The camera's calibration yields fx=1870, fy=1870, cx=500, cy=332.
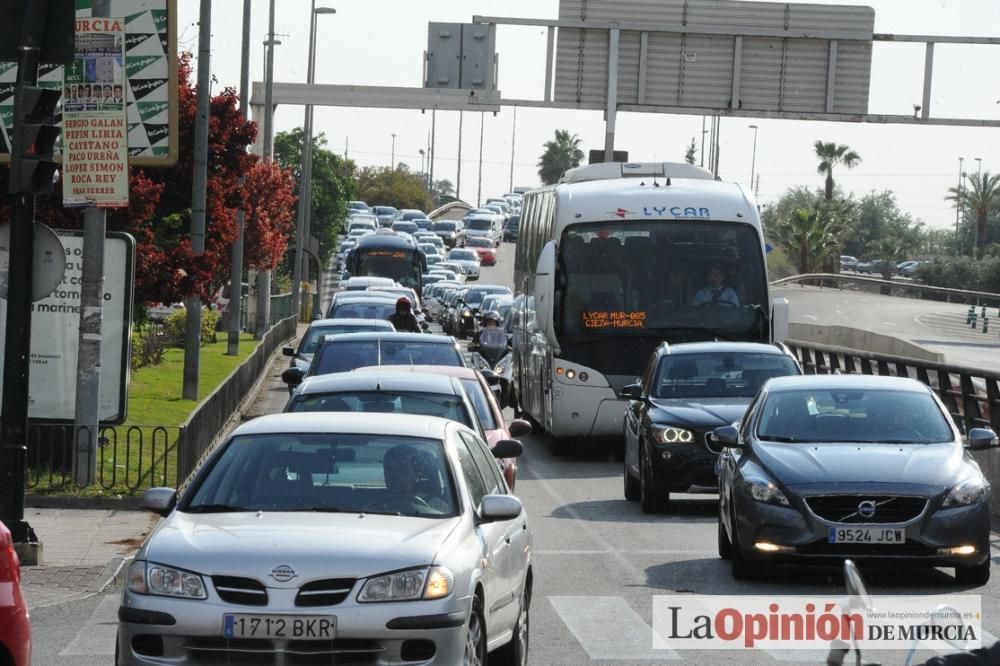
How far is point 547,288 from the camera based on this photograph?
25078 mm

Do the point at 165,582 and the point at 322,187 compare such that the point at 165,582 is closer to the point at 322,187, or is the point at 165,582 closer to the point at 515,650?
the point at 515,650

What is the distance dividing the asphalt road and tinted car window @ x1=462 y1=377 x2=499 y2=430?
1.10m

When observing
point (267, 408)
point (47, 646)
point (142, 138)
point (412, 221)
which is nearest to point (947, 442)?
point (47, 646)

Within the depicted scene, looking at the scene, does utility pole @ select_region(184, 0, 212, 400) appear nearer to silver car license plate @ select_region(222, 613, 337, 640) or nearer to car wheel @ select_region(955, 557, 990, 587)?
car wheel @ select_region(955, 557, 990, 587)

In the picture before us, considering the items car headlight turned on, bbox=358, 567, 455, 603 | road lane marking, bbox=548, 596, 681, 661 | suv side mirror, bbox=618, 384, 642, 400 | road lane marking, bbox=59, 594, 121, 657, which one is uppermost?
car headlight turned on, bbox=358, 567, 455, 603

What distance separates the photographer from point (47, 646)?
10672 millimetres

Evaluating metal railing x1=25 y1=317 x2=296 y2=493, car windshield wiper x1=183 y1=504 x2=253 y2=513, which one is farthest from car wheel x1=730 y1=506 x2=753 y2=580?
metal railing x1=25 y1=317 x2=296 y2=493

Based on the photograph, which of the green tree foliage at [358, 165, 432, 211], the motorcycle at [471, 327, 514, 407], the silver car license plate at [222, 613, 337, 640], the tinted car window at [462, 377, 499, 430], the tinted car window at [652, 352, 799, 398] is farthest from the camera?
the green tree foliage at [358, 165, 432, 211]

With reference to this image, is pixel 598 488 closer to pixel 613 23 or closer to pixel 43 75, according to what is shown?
pixel 43 75

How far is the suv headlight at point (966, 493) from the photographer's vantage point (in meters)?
12.9

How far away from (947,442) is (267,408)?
60.8 feet

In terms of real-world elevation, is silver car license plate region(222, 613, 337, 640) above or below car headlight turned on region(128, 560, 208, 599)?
below

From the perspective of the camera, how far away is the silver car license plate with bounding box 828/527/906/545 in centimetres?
1266

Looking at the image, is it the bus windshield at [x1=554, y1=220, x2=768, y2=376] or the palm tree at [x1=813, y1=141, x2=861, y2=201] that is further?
the palm tree at [x1=813, y1=141, x2=861, y2=201]
